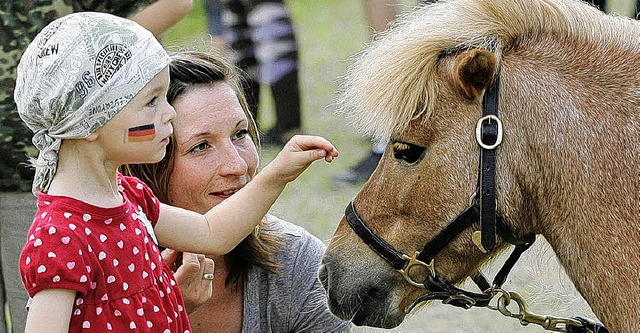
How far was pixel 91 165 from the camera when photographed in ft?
7.26

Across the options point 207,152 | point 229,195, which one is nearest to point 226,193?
point 229,195

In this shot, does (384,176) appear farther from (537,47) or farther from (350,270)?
(537,47)

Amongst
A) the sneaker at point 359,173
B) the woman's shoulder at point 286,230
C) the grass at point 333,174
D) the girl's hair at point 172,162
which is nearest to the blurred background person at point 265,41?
the grass at point 333,174

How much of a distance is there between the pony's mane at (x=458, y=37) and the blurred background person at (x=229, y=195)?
52 centimetres

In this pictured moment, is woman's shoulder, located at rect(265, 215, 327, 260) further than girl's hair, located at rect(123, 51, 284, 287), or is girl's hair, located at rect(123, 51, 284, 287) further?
woman's shoulder, located at rect(265, 215, 327, 260)

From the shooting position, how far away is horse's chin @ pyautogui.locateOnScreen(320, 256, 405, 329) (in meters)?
2.55

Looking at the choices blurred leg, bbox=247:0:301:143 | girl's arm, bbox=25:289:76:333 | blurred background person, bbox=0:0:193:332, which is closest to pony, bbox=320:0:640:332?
girl's arm, bbox=25:289:76:333

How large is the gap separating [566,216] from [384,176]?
17.1 inches

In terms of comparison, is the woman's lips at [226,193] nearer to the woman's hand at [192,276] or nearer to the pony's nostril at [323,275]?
the woman's hand at [192,276]

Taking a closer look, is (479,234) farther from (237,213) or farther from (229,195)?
(229,195)

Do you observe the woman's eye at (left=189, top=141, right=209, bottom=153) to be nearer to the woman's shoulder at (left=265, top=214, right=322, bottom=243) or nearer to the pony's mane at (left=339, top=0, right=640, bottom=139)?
the woman's shoulder at (left=265, top=214, right=322, bottom=243)

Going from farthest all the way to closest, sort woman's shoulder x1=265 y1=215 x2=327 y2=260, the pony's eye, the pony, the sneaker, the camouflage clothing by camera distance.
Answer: the sneaker, the camouflage clothing, woman's shoulder x1=265 y1=215 x2=327 y2=260, the pony's eye, the pony

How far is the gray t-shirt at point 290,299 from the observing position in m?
3.00

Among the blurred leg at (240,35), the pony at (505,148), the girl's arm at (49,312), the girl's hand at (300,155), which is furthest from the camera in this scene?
the blurred leg at (240,35)
